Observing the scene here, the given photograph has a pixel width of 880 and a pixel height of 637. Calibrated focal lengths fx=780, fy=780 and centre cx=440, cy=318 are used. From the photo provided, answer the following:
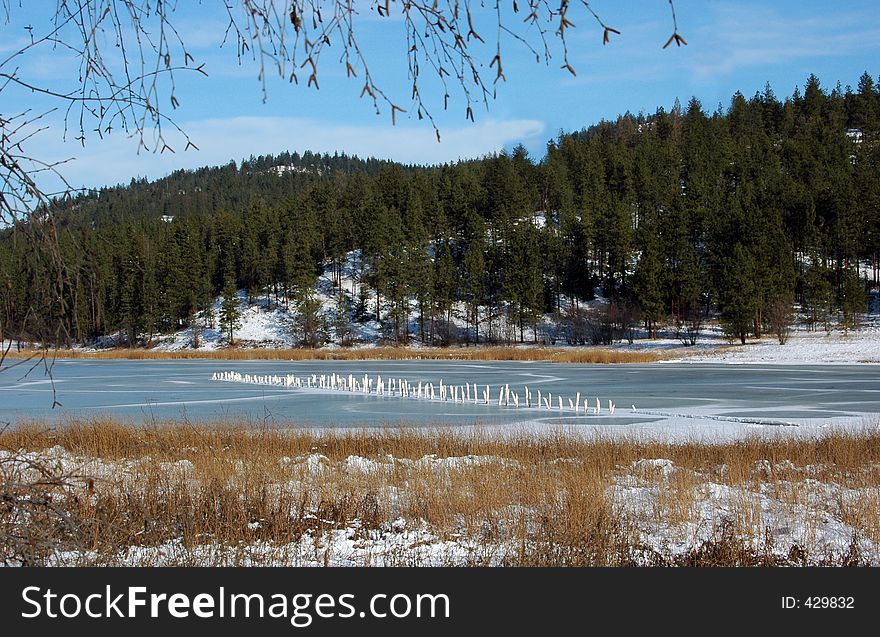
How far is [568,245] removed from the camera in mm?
90250

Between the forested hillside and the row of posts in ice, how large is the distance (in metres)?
24.5

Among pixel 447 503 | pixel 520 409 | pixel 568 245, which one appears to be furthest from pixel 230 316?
pixel 447 503

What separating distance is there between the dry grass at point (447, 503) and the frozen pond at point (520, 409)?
→ 195 inches

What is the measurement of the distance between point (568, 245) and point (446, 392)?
64311 mm

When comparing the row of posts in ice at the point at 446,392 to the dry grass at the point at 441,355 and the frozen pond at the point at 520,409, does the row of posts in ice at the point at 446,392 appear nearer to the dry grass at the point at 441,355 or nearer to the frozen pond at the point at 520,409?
the frozen pond at the point at 520,409

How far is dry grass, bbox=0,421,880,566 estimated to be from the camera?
6.80 metres

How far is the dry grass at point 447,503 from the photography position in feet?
22.3

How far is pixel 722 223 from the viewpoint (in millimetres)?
77438

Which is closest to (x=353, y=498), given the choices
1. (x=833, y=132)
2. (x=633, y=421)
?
(x=633, y=421)

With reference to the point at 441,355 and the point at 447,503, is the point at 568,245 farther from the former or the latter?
the point at 447,503

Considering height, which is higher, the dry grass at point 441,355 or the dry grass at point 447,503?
the dry grass at point 447,503

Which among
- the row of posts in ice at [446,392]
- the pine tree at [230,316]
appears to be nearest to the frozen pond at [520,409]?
the row of posts in ice at [446,392]

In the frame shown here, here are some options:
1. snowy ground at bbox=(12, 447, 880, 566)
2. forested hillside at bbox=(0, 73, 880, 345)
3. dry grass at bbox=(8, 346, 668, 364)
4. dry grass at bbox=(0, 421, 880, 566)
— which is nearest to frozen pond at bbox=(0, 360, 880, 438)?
dry grass at bbox=(0, 421, 880, 566)
